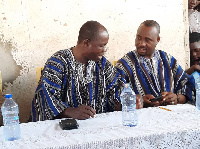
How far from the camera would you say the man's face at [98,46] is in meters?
2.28

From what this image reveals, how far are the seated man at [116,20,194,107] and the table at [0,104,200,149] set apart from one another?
961mm

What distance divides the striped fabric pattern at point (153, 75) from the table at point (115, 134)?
96cm

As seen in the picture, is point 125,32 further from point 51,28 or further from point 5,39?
point 5,39

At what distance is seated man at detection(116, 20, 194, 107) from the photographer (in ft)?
9.11

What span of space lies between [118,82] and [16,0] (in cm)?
124

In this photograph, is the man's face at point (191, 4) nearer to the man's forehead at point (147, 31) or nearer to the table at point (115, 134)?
the man's forehead at point (147, 31)

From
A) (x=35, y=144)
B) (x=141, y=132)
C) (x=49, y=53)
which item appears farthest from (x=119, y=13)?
(x=35, y=144)

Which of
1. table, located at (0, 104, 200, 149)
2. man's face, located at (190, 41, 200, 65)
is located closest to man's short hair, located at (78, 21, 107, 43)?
table, located at (0, 104, 200, 149)

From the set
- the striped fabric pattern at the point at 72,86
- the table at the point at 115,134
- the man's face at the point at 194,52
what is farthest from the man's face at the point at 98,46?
the man's face at the point at 194,52

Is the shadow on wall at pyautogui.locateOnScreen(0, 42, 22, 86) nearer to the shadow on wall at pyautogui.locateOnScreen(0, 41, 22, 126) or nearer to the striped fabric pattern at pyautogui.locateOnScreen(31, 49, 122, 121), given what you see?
the shadow on wall at pyautogui.locateOnScreen(0, 41, 22, 126)

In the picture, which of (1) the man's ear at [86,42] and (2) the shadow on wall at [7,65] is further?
(2) the shadow on wall at [7,65]

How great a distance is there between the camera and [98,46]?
2.31m

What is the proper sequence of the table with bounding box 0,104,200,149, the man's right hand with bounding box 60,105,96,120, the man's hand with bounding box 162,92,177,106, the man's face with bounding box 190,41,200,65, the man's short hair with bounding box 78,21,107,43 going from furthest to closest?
the man's face with bounding box 190,41,200,65
the man's hand with bounding box 162,92,177,106
the man's short hair with bounding box 78,21,107,43
the man's right hand with bounding box 60,105,96,120
the table with bounding box 0,104,200,149

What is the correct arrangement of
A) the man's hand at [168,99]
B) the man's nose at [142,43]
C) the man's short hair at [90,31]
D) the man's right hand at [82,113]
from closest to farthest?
1. the man's right hand at [82,113]
2. the man's short hair at [90,31]
3. the man's hand at [168,99]
4. the man's nose at [142,43]
